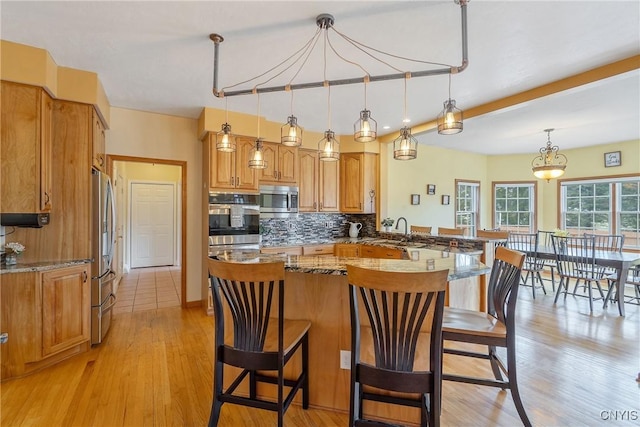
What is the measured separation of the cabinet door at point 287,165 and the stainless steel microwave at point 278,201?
0.44 feet

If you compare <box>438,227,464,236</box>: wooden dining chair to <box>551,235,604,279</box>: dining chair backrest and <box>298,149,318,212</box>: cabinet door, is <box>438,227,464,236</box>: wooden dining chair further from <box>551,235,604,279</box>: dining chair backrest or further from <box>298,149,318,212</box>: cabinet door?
<box>298,149,318,212</box>: cabinet door

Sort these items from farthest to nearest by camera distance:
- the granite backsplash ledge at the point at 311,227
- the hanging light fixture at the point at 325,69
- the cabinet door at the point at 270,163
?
the granite backsplash ledge at the point at 311,227
the cabinet door at the point at 270,163
the hanging light fixture at the point at 325,69

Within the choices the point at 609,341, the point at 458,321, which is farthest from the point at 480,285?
the point at 458,321

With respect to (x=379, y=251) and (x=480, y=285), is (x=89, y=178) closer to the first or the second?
(x=379, y=251)

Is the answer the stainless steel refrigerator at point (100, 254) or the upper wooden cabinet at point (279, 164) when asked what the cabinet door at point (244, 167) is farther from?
the stainless steel refrigerator at point (100, 254)

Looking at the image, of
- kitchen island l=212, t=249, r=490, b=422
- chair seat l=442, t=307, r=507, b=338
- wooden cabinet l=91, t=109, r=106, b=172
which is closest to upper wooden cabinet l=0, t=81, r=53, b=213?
wooden cabinet l=91, t=109, r=106, b=172

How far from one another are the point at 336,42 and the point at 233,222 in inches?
101

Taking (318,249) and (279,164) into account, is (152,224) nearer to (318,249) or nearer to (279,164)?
(279,164)

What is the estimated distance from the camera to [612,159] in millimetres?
5629

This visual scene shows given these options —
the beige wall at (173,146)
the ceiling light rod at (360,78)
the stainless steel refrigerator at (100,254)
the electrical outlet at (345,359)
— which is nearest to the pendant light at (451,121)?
the ceiling light rod at (360,78)

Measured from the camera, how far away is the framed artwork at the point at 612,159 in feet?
18.2

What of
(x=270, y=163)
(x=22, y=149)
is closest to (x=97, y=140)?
(x=22, y=149)

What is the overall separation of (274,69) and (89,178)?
2.01 metres

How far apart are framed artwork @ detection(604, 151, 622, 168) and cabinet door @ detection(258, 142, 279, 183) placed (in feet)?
19.8
